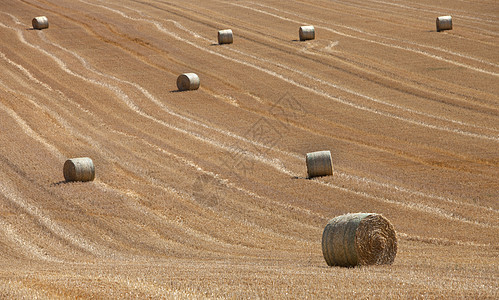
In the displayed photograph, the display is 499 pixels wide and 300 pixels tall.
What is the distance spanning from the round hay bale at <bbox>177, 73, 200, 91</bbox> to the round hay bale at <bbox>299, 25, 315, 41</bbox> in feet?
32.0

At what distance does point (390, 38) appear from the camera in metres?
42.0

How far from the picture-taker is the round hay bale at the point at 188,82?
110 feet

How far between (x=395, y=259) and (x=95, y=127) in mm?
17206

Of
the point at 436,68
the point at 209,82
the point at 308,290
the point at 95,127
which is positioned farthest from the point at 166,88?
the point at 308,290

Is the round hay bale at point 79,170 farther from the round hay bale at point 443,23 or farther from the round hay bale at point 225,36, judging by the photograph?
the round hay bale at point 443,23

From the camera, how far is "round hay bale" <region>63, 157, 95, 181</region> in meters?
21.9

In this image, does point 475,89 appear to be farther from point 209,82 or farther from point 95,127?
point 95,127

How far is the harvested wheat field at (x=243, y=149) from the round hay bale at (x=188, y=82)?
17.9 inches

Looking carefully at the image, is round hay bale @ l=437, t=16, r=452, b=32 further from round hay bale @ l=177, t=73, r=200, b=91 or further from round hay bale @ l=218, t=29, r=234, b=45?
round hay bale @ l=177, t=73, r=200, b=91

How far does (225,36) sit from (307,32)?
4521 millimetres

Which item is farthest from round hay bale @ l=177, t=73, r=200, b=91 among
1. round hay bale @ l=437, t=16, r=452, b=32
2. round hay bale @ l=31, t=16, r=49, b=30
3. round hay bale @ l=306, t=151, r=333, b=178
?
round hay bale @ l=437, t=16, r=452, b=32

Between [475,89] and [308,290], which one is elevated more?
[308,290]

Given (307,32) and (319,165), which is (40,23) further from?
(319,165)

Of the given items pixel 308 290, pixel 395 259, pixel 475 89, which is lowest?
pixel 475 89
